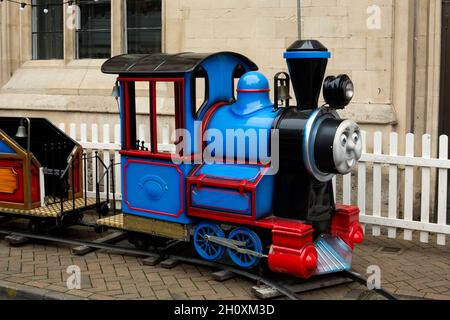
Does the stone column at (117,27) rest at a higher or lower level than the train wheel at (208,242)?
higher

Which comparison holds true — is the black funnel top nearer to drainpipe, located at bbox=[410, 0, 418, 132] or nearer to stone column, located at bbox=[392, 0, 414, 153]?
stone column, located at bbox=[392, 0, 414, 153]

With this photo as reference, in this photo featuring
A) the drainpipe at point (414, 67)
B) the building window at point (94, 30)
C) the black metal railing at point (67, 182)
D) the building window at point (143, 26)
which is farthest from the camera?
the building window at point (94, 30)

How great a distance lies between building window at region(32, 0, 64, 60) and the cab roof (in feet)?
15.9

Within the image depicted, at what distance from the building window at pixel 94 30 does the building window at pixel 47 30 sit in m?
0.46

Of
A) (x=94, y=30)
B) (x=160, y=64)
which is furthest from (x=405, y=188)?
(x=94, y=30)

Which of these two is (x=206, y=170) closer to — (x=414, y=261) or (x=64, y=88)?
(x=414, y=261)

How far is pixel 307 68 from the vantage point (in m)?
5.68

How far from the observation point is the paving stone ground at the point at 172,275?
5695mm

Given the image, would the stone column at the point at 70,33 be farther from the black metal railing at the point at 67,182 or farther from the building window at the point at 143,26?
the black metal railing at the point at 67,182

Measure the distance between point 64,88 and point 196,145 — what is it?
4.87 m

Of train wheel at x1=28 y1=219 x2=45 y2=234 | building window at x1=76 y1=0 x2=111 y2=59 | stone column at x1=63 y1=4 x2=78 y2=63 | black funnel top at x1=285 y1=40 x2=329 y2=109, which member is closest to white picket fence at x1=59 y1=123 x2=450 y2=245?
black funnel top at x1=285 y1=40 x2=329 y2=109

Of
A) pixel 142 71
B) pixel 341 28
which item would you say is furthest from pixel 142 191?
pixel 341 28

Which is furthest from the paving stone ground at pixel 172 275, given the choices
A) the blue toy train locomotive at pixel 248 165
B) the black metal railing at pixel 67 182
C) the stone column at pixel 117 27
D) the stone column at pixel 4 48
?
the stone column at pixel 4 48

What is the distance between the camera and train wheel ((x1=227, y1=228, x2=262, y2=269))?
580cm
